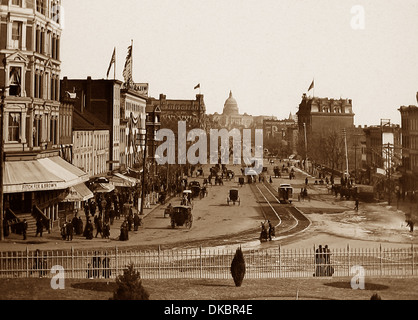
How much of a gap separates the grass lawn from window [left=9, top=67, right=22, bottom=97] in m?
18.7

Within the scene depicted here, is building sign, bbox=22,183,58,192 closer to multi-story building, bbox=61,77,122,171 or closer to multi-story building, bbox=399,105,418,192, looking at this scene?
multi-story building, bbox=61,77,122,171

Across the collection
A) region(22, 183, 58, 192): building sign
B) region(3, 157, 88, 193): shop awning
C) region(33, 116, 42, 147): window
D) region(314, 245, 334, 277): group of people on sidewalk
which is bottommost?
region(314, 245, 334, 277): group of people on sidewalk

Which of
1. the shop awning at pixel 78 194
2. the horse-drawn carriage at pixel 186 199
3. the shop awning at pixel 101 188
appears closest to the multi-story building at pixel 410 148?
the horse-drawn carriage at pixel 186 199

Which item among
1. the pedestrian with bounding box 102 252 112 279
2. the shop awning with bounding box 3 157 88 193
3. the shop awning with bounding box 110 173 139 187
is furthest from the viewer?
the shop awning with bounding box 110 173 139 187

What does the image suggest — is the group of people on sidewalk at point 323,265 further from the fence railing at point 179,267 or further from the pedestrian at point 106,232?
the pedestrian at point 106,232

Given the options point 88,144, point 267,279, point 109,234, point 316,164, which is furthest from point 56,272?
point 316,164

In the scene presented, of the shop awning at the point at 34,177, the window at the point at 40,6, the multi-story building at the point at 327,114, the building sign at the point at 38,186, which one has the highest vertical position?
the multi-story building at the point at 327,114

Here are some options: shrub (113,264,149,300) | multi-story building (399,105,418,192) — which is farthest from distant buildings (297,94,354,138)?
shrub (113,264,149,300)

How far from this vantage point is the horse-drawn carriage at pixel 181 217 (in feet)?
152

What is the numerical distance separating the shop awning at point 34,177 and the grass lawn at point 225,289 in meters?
13.5

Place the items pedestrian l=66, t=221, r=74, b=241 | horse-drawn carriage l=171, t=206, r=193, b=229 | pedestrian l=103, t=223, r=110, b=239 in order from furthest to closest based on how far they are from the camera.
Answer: horse-drawn carriage l=171, t=206, r=193, b=229 → pedestrian l=103, t=223, r=110, b=239 → pedestrian l=66, t=221, r=74, b=241

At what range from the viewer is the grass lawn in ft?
76.5

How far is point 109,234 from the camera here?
41094 millimetres

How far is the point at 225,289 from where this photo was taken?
24906 mm
